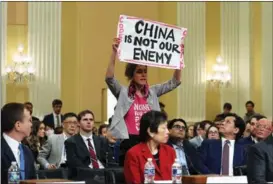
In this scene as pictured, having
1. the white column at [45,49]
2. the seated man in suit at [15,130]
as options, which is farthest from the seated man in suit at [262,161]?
the white column at [45,49]

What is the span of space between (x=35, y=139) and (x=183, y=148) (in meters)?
2.18

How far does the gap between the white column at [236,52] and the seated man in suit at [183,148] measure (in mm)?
8174

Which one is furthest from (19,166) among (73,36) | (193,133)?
(73,36)

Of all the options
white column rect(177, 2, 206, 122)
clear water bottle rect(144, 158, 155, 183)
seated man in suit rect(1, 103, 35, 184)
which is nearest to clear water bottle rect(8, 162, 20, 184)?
seated man in suit rect(1, 103, 35, 184)

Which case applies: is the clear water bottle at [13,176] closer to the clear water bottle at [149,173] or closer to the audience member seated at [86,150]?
the clear water bottle at [149,173]

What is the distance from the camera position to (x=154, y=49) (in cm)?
743

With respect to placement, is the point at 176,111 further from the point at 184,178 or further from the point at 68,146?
the point at 184,178

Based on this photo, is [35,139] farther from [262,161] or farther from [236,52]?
[236,52]

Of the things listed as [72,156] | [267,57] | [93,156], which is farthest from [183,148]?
[267,57]

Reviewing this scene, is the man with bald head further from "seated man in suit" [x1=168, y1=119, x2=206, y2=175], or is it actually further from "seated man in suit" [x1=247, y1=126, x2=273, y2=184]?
"seated man in suit" [x1=168, y1=119, x2=206, y2=175]

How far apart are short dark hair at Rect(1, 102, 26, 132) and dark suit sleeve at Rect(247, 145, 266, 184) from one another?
196cm

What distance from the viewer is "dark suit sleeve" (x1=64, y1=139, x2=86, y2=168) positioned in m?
7.77

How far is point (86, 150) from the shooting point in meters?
8.00

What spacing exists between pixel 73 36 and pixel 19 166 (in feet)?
33.6
